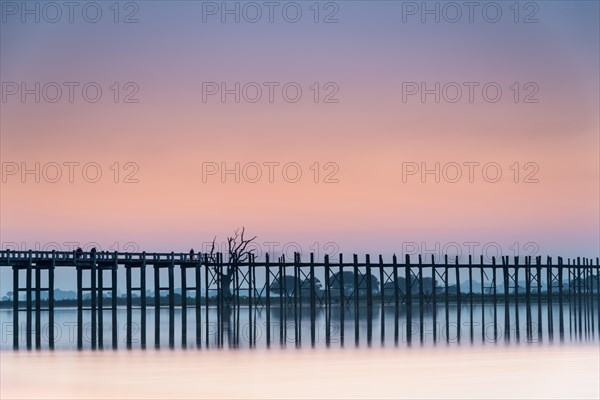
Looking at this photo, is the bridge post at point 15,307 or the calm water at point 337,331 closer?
the calm water at point 337,331

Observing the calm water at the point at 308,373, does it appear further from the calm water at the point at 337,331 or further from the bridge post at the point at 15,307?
the bridge post at the point at 15,307

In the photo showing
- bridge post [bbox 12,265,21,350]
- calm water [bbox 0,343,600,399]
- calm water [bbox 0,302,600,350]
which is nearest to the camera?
calm water [bbox 0,343,600,399]

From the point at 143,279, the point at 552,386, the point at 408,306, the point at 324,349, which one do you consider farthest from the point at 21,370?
the point at 408,306

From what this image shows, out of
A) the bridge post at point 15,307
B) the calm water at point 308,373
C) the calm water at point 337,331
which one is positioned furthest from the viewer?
the bridge post at point 15,307

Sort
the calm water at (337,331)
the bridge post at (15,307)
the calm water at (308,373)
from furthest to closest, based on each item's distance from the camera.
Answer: the bridge post at (15,307)
the calm water at (337,331)
the calm water at (308,373)

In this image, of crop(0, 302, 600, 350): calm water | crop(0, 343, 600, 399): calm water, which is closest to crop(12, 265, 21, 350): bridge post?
crop(0, 302, 600, 350): calm water

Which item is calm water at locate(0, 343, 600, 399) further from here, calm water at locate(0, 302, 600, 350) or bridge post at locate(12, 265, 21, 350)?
bridge post at locate(12, 265, 21, 350)

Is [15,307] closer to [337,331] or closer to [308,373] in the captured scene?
[337,331]

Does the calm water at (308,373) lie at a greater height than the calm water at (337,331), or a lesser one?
greater

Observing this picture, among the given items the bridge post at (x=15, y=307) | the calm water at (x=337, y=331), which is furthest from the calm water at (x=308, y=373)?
the bridge post at (x=15, y=307)

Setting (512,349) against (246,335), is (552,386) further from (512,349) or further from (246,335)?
(246,335)

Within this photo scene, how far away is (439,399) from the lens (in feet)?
81.4

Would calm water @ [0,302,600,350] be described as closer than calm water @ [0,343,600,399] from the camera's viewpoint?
No

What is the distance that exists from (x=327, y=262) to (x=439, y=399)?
3070cm
